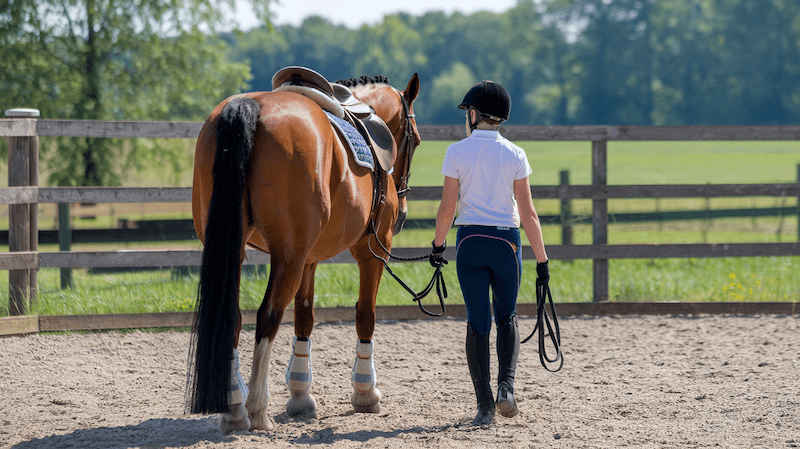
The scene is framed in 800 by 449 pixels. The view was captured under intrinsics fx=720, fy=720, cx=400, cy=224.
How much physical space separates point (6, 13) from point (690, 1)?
76.6 m

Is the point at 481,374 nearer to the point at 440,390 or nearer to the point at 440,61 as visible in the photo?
the point at 440,390

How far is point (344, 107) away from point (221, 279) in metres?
1.39

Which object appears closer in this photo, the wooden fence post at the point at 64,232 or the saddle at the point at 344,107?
the saddle at the point at 344,107

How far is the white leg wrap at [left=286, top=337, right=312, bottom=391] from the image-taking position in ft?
12.5

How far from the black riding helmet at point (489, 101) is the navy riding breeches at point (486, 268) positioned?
57 centimetres

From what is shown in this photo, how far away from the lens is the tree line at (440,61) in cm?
981

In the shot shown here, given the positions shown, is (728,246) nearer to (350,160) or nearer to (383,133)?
(383,133)

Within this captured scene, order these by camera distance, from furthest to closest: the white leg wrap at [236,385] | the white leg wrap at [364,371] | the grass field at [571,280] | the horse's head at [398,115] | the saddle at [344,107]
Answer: the grass field at [571,280] → the horse's head at [398,115] → the white leg wrap at [364,371] → the saddle at [344,107] → the white leg wrap at [236,385]

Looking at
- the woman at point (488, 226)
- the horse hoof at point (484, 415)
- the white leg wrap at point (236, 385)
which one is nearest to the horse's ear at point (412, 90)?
the woman at point (488, 226)

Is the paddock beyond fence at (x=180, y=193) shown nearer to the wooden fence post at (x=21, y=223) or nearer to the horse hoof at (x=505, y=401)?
the wooden fence post at (x=21, y=223)

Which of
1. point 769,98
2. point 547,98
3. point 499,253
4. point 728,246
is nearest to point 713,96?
point 769,98

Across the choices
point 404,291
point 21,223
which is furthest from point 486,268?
point 21,223

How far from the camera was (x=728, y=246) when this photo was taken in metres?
6.84

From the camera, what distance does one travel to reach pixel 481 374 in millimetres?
3613
